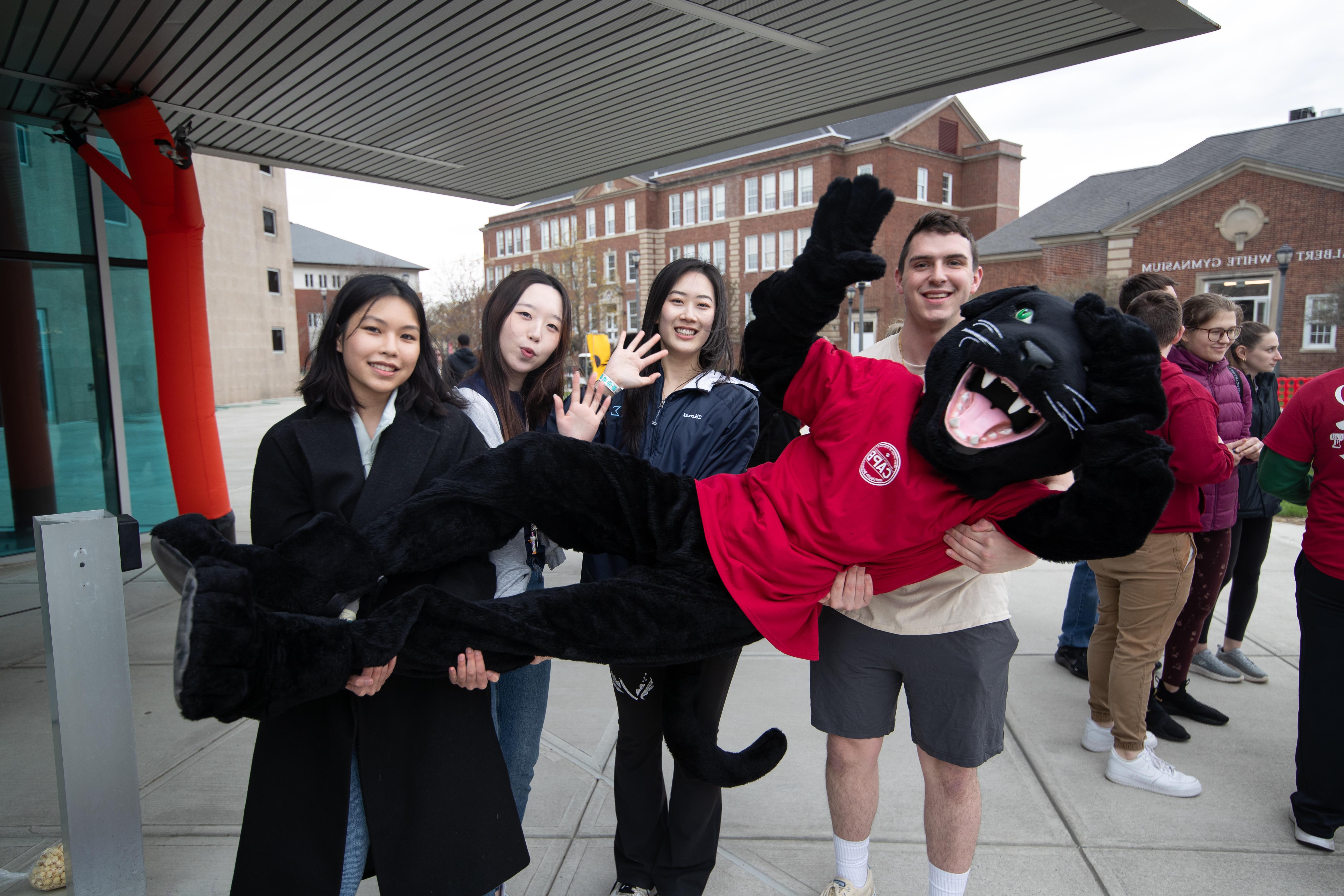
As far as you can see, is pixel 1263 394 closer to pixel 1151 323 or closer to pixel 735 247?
pixel 1151 323

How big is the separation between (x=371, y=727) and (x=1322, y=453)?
3310mm

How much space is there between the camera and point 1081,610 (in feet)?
14.0

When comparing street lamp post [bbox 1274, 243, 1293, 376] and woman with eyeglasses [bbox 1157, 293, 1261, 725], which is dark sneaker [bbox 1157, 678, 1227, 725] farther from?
street lamp post [bbox 1274, 243, 1293, 376]

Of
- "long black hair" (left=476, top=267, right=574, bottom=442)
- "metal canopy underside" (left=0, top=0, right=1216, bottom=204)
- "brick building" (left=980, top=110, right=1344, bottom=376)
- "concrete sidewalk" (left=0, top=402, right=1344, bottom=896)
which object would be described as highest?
"brick building" (left=980, top=110, right=1344, bottom=376)

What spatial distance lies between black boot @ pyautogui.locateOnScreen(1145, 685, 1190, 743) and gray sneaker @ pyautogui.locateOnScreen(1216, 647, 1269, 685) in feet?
2.90

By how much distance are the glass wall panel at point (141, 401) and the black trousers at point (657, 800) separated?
6.62 metres

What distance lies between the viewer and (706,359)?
2.70 m

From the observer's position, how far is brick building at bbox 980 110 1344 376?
2709 cm

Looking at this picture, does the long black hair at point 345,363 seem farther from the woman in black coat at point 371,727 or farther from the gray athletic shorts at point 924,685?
the gray athletic shorts at point 924,685

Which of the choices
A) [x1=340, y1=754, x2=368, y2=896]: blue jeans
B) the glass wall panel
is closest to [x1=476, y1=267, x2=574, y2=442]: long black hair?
[x1=340, y1=754, x2=368, y2=896]: blue jeans

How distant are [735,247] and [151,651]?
4185 centimetres

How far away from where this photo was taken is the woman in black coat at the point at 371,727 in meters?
1.80

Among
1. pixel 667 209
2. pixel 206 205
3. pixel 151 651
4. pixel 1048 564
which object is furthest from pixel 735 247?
pixel 151 651

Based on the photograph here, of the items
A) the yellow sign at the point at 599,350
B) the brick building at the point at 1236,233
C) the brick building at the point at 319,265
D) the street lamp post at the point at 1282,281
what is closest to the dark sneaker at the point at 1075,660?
the yellow sign at the point at 599,350
